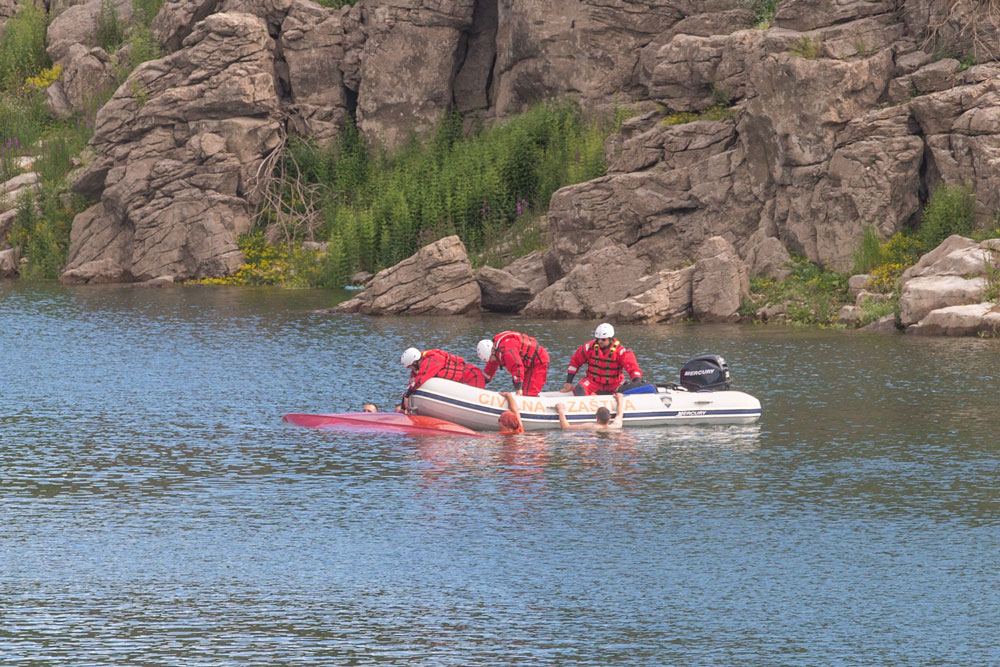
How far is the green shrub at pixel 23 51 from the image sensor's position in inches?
2557

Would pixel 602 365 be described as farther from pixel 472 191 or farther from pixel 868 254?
pixel 472 191

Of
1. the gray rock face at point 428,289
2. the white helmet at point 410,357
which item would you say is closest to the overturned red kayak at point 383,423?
the white helmet at point 410,357

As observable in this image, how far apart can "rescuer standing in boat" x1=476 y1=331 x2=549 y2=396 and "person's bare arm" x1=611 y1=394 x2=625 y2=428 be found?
4.29 feet

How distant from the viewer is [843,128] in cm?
3709

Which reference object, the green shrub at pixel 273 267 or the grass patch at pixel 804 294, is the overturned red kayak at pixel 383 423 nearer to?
the grass patch at pixel 804 294

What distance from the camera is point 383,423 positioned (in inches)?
832

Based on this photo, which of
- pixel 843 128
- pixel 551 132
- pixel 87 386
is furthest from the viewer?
pixel 551 132

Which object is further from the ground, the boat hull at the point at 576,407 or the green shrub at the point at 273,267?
the green shrub at the point at 273,267

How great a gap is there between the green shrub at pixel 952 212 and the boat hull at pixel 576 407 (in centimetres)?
1594

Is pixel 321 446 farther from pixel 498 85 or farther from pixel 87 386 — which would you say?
pixel 498 85

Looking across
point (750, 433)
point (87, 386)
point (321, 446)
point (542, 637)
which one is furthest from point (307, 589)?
point (87, 386)

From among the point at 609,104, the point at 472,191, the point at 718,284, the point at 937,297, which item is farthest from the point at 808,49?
the point at 472,191

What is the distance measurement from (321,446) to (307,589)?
7197mm

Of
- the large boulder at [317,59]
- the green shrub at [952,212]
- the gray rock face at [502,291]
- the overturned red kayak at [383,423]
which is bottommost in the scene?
the overturned red kayak at [383,423]
